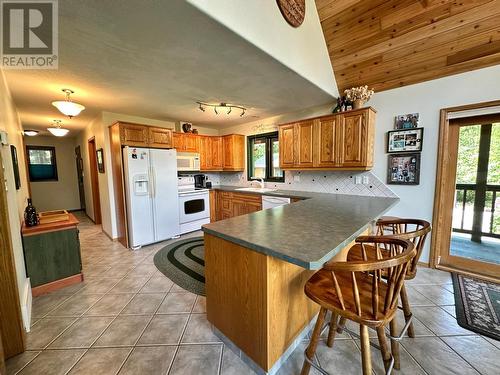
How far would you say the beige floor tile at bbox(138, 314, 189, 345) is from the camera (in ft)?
5.29

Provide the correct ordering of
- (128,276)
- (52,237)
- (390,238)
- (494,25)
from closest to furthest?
(390,238)
(494,25)
(52,237)
(128,276)

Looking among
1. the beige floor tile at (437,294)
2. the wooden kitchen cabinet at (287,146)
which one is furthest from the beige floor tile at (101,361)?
the wooden kitchen cabinet at (287,146)

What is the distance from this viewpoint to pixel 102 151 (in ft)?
12.8

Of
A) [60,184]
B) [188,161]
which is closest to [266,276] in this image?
[188,161]

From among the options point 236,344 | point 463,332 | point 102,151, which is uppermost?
point 102,151

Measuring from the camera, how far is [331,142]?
308 centimetres

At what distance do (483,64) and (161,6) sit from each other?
316 cm

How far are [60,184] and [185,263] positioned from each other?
6.36 meters

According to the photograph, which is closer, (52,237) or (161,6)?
(161,6)

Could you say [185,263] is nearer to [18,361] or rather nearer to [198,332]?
[198,332]

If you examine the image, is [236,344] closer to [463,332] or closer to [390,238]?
[390,238]

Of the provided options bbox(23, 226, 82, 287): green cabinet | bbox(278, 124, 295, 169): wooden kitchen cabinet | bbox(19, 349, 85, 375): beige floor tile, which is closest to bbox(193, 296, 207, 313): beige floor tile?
bbox(19, 349, 85, 375): beige floor tile

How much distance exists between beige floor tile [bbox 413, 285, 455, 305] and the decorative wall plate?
3.06 metres

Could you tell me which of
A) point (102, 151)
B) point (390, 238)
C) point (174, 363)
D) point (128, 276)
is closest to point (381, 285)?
point (390, 238)
